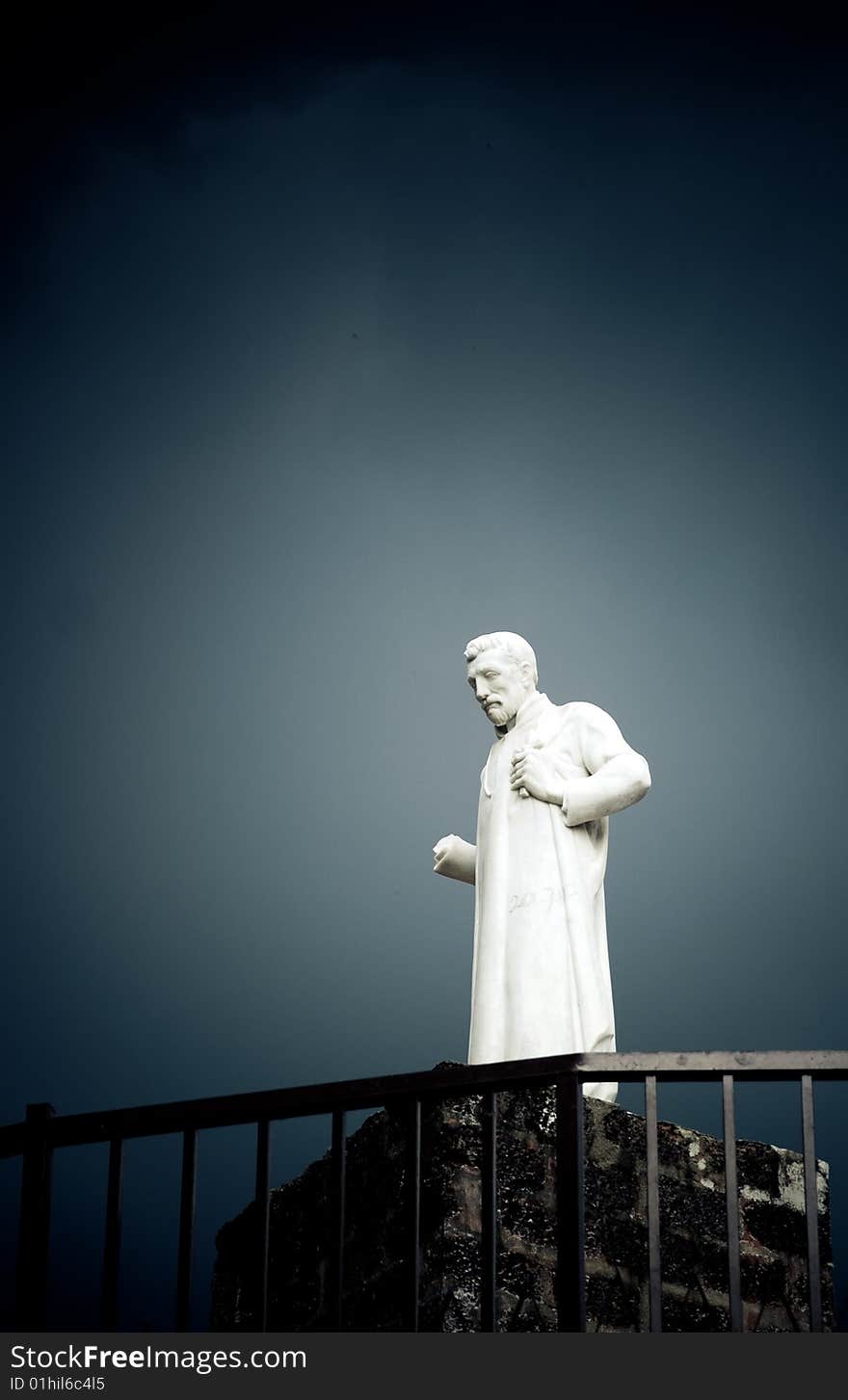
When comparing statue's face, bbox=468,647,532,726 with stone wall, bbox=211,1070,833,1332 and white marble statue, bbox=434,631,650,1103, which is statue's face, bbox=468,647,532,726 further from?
stone wall, bbox=211,1070,833,1332

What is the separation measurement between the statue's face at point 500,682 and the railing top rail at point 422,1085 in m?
2.94

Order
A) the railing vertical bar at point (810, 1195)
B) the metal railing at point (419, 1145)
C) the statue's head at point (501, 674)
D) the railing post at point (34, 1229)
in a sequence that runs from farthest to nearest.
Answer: the statue's head at point (501, 674), the railing post at point (34, 1229), the metal railing at point (419, 1145), the railing vertical bar at point (810, 1195)

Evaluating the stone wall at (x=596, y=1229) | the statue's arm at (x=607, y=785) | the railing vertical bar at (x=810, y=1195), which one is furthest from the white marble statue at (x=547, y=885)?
the railing vertical bar at (x=810, y=1195)

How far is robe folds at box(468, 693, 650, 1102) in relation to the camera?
20.5 feet

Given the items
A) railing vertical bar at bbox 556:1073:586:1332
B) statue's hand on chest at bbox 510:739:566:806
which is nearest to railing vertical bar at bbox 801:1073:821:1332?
railing vertical bar at bbox 556:1073:586:1332

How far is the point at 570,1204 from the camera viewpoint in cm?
370

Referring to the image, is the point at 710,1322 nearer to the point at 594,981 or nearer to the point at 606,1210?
the point at 606,1210

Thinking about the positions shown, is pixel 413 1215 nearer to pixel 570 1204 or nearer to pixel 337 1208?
pixel 337 1208

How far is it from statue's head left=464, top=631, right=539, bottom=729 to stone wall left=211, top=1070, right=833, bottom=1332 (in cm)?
186

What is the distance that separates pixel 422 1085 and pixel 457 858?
3.09 metres

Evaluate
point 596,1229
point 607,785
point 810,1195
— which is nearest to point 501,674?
point 607,785

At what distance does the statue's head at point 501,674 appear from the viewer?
6.82 meters

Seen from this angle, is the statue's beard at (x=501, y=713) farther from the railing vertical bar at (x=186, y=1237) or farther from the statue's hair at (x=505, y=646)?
the railing vertical bar at (x=186, y=1237)
